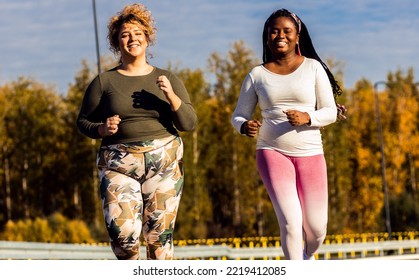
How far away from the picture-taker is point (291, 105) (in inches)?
279

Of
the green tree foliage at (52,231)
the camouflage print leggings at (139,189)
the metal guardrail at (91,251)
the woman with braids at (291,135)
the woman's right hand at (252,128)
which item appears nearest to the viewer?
the woman's right hand at (252,128)

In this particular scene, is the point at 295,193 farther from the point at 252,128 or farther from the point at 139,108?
the point at 139,108

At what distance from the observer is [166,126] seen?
7.09m

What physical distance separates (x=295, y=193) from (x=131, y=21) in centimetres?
148

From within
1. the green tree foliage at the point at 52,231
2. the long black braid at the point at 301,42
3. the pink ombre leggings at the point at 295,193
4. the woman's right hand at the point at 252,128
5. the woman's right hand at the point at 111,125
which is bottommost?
the green tree foliage at the point at 52,231

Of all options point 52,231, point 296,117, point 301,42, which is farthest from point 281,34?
point 52,231

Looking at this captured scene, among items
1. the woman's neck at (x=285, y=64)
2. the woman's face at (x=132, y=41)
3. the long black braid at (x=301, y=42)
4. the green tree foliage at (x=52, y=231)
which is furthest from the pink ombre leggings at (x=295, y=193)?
the green tree foliage at (x=52, y=231)

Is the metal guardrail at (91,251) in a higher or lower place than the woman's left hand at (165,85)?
lower

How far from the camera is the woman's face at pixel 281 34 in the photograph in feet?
23.2

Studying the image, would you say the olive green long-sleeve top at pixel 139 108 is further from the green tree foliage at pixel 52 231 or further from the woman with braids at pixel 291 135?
the green tree foliage at pixel 52 231

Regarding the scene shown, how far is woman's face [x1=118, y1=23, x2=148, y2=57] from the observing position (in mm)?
7035

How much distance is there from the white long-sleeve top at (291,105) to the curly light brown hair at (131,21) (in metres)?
0.73
